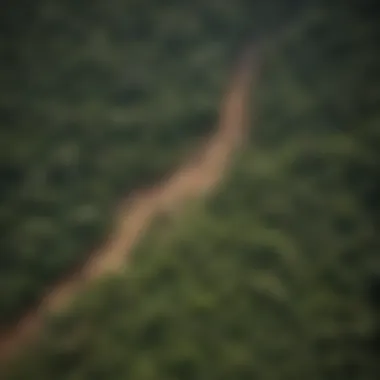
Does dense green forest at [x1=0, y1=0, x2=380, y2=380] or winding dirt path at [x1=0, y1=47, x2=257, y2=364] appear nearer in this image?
dense green forest at [x1=0, y1=0, x2=380, y2=380]

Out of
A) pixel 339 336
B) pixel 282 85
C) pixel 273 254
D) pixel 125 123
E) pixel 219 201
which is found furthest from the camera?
pixel 282 85

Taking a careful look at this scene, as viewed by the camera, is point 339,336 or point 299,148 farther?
point 299,148

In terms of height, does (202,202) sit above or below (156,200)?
below

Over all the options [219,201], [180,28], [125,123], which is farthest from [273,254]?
[180,28]

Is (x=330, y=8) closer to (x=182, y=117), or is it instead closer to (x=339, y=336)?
(x=182, y=117)
